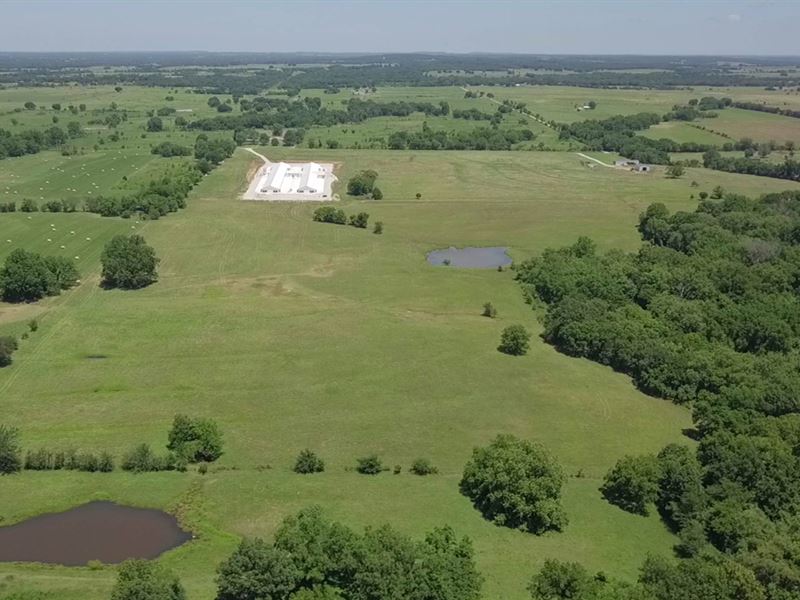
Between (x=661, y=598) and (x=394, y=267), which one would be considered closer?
(x=661, y=598)

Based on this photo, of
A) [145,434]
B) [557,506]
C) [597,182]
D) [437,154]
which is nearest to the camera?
[557,506]

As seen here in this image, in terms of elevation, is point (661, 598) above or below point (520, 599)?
above

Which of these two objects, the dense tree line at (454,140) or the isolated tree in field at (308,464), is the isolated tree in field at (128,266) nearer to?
the isolated tree in field at (308,464)

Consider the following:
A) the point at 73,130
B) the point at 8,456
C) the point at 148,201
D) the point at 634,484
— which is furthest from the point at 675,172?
the point at 73,130

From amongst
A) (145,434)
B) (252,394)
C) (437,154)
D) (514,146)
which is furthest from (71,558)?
(514,146)

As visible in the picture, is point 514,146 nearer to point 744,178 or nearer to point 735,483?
point 744,178

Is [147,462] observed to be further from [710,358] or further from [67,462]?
[710,358]

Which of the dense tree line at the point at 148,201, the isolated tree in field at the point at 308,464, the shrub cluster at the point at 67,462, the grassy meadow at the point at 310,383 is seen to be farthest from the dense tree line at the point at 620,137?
the shrub cluster at the point at 67,462
